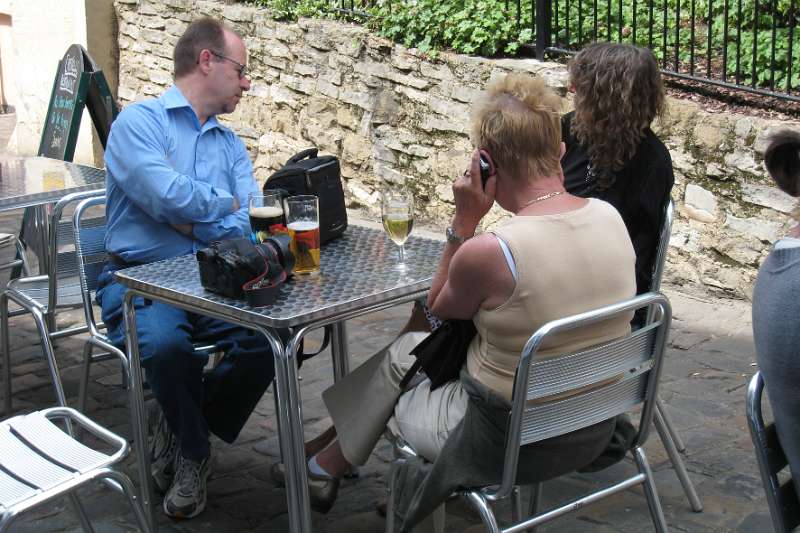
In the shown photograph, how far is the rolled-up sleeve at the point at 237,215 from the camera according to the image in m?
3.61

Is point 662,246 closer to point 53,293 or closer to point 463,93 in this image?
point 53,293

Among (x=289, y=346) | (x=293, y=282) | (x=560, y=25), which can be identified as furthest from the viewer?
(x=560, y=25)

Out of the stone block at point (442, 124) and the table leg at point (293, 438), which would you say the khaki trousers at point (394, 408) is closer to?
the table leg at point (293, 438)

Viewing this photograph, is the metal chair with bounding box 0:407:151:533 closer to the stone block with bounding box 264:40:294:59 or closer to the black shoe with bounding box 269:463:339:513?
the black shoe with bounding box 269:463:339:513

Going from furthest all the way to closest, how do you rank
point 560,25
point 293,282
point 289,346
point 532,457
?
point 560,25 < point 293,282 < point 289,346 < point 532,457

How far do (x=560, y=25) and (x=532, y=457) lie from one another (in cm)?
451

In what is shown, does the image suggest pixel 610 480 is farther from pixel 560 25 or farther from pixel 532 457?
pixel 560 25

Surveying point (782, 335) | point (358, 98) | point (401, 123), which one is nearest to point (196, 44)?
point (782, 335)

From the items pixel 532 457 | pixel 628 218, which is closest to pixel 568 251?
pixel 532 457

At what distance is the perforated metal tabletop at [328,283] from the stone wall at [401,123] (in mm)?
2379

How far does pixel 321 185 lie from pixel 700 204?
272 cm

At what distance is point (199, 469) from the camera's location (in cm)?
345

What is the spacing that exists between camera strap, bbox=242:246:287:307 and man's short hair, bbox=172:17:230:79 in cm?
118

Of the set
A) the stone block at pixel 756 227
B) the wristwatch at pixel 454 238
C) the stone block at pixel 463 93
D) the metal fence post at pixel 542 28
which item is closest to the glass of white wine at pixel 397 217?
the wristwatch at pixel 454 238
